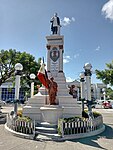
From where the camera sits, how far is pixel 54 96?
10.1 meters

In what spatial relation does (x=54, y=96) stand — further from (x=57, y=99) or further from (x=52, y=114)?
(x=57, y=99)

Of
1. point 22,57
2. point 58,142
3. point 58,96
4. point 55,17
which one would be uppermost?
point 55,17

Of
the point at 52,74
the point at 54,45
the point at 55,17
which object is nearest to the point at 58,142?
the point at 52,74

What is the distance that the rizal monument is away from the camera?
9742 mm

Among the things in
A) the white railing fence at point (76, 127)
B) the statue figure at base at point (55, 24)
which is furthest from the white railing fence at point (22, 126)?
the statue figure at base at point (55, 24)

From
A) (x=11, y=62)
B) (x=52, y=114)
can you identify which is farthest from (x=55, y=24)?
(x=52, y=114)

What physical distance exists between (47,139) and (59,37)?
31.5 feet

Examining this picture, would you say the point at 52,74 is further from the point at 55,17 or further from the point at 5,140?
the point at 5,140

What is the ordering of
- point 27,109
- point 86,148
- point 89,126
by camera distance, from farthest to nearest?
point 27,109
point 89,126
point 86,148

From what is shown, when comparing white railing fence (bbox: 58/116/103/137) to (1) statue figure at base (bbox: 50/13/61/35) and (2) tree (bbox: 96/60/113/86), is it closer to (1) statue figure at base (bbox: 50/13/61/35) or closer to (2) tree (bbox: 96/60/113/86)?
(1) statue figure at base (bbox: 50/13/61/35)

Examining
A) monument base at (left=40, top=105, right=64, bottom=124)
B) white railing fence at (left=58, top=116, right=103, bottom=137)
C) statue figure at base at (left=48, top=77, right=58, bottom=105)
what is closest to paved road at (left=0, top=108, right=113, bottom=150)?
white railing fence at (left=58, top=116, right=103, bottom=137)

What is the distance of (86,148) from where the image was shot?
6.14 metres

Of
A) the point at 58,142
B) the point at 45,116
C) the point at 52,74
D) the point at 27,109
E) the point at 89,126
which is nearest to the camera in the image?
the point at 58,142

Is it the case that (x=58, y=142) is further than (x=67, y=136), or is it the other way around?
(x=67, y=136)
